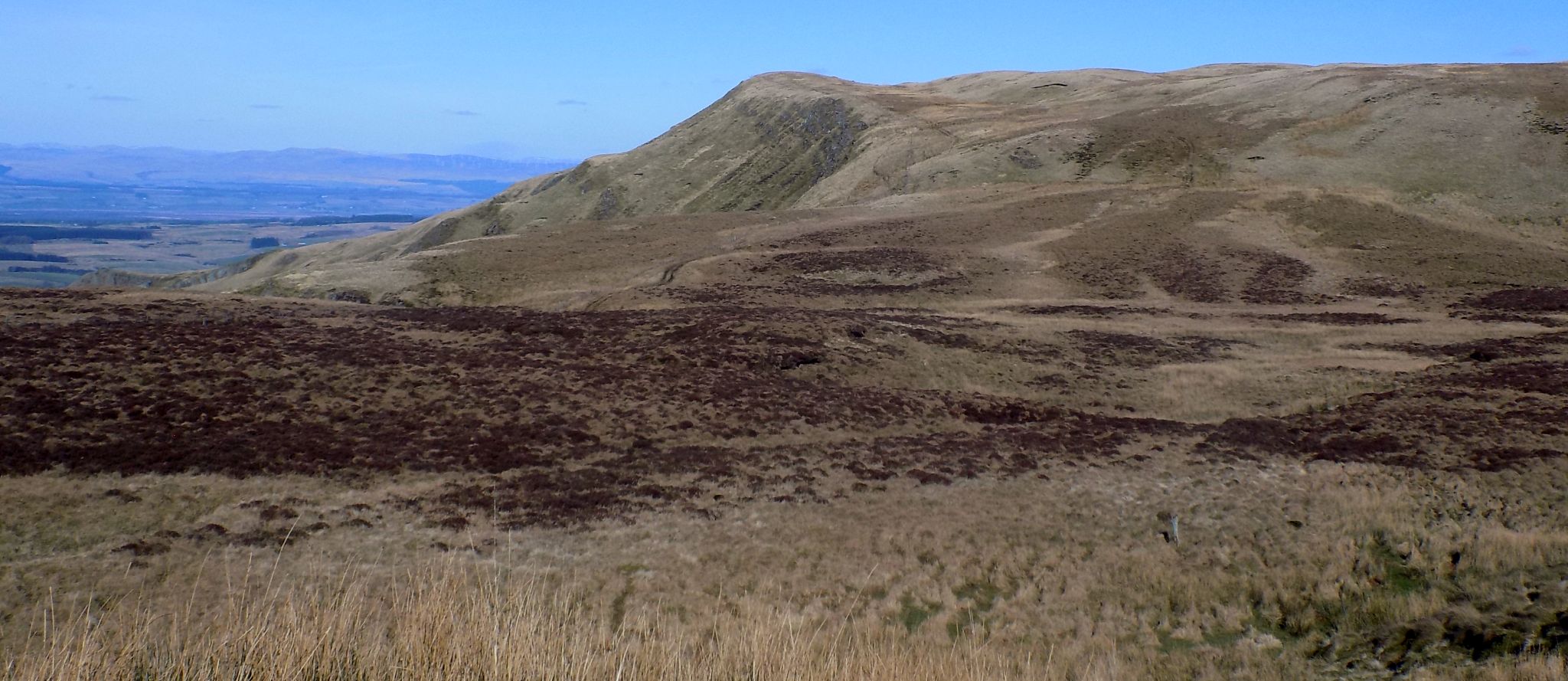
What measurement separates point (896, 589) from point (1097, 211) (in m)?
50.7

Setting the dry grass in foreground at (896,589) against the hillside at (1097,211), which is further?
the hillside at (1097,211)

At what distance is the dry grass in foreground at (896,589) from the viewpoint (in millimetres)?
6559

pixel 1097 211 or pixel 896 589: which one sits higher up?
pixel 1097 211

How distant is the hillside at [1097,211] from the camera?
46312 millimetres

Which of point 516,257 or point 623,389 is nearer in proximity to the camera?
point 623,389

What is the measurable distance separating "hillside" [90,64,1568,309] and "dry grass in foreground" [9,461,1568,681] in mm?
25805

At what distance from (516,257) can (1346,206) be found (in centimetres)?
4942

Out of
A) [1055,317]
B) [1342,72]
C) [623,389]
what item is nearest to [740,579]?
[623,389]

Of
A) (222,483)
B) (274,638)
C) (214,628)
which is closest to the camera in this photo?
(274,638)

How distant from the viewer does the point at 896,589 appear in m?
13.6

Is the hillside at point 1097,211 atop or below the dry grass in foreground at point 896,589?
atop

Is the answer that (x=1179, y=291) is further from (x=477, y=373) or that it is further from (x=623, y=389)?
(x=477, y=373)

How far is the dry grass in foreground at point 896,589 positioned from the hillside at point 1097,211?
84.7ft

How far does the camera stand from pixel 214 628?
7602 millimetres
